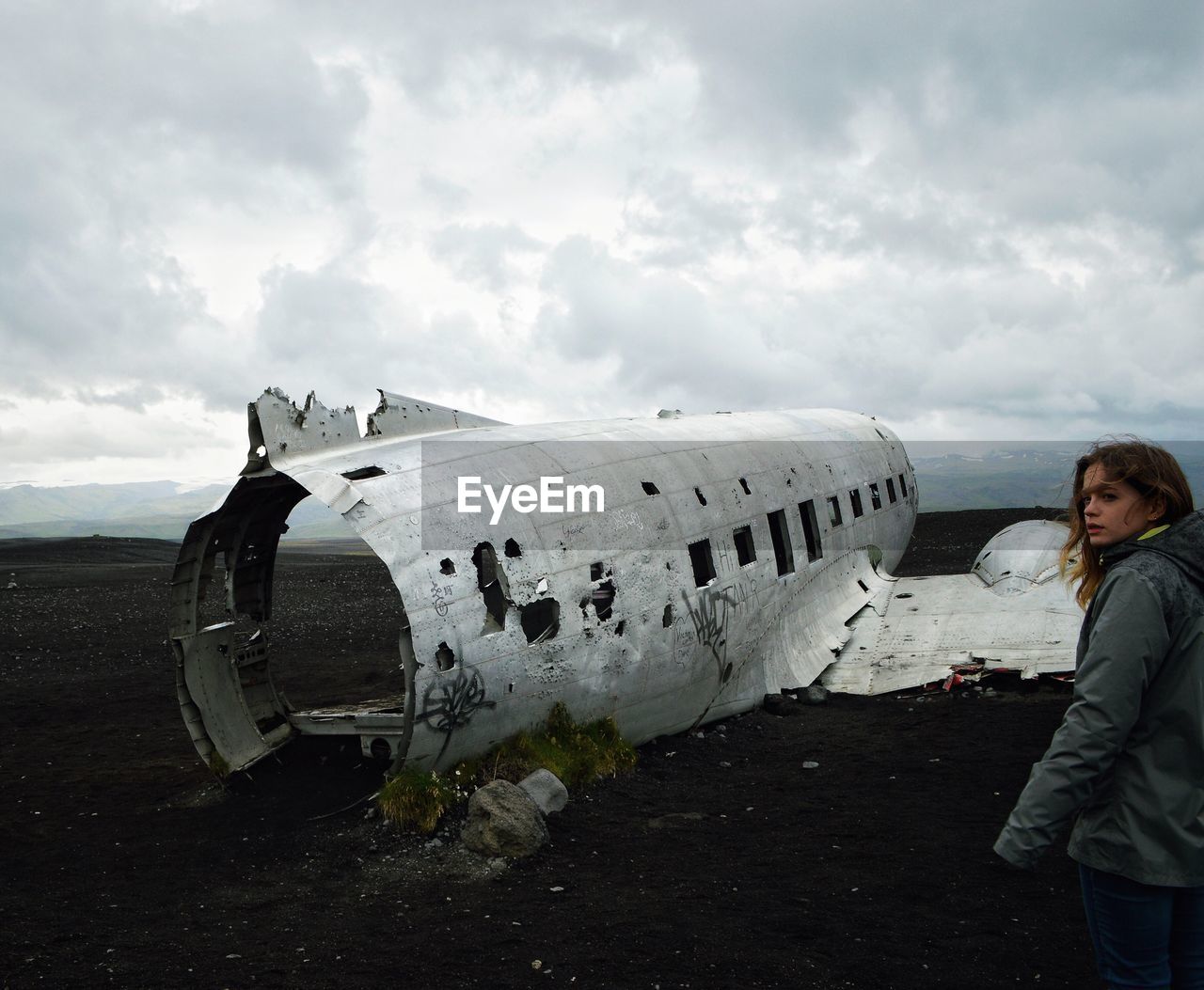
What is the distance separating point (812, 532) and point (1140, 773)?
12040 mm

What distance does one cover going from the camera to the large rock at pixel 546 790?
961cm

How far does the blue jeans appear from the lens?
A: 3.89 meters

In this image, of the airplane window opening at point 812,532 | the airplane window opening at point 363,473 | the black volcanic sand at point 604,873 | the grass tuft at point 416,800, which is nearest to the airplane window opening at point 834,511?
the airplane window opening at point 812,532

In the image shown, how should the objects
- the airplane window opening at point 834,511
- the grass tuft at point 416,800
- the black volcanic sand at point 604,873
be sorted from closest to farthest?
the black volcanic sand at point 604,873
the grass tuft at point 416,800
the airplane window opening at point 834,511

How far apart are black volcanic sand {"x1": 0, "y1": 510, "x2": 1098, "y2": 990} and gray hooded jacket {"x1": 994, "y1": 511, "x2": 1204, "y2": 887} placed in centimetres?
340

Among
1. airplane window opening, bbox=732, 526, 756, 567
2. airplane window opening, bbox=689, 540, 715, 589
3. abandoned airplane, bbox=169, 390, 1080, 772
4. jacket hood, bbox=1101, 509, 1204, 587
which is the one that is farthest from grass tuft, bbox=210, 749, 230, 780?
jacket hood, bbox=1101, 509, 1204, 587

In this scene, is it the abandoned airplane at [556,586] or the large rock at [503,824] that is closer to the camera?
the large rock at [503,824]

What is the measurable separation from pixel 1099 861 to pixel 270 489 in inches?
407

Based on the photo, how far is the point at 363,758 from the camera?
11.5 metres

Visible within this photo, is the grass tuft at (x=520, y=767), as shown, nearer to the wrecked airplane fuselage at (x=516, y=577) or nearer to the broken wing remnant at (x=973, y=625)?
the wrecked airplane fuselage at (x=516, y=577)

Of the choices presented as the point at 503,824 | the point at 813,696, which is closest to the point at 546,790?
the point at 503,824

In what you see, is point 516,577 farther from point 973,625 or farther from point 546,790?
point 973,625

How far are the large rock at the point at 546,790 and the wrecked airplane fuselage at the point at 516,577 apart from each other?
548 millimetres

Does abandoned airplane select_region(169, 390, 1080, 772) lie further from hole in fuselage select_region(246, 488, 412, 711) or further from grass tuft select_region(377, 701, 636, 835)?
hole in fuselage select_region(246, 488, 412, 711)
